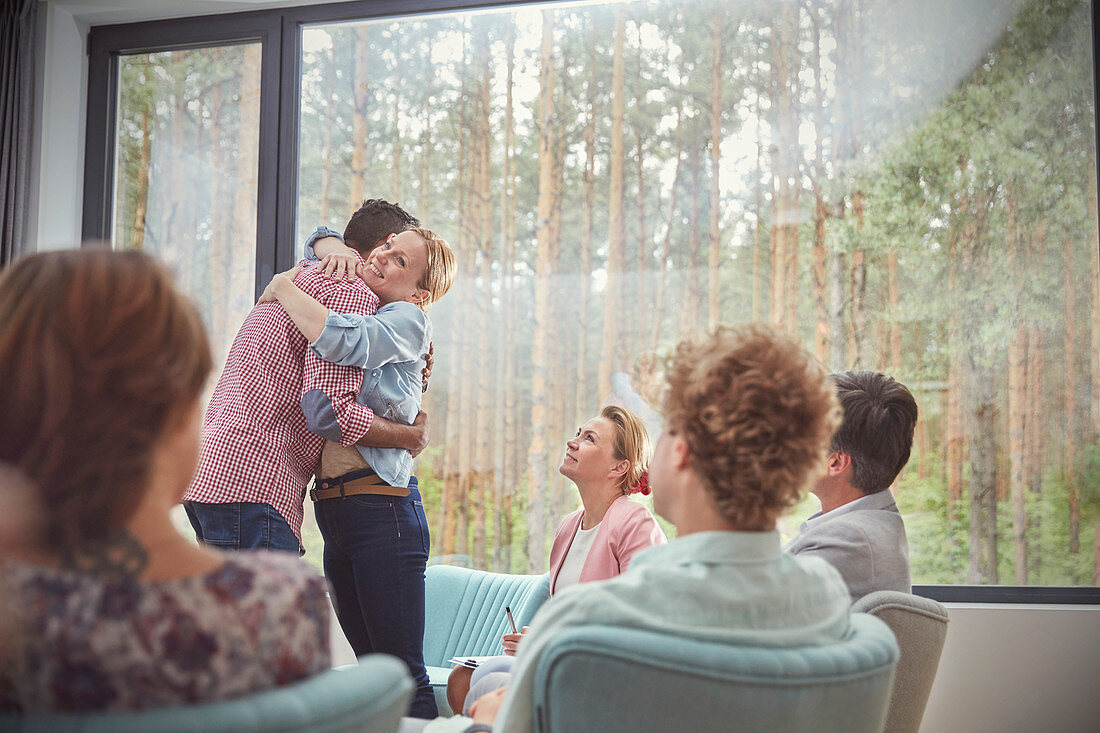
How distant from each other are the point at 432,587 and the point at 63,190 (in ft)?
7.33

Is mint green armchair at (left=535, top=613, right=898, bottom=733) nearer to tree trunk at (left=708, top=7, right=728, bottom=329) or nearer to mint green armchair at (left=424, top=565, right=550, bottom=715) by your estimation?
mint green armchair at (left=424, top=565, right=550, bottom=715)

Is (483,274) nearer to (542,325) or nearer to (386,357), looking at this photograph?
(542,325)

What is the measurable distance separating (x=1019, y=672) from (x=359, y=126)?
304 centimetres

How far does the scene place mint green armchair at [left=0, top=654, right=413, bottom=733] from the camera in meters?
0.71

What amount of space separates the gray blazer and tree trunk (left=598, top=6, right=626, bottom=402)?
1.55 m

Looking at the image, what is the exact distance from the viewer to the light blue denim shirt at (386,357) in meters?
2.04

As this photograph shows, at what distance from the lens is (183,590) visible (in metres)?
0.81

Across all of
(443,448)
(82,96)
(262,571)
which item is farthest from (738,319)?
(82,96)

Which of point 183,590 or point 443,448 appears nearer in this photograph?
point 183,590

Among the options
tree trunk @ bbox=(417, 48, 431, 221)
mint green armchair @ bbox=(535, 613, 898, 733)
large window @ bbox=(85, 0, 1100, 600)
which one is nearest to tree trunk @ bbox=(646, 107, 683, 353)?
large window @ bbox=(85, 0, 1100, 600)

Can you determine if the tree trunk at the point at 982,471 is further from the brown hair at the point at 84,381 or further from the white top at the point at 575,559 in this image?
the brown hair at the point at 84,381

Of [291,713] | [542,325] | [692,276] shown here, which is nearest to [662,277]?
[692,276]

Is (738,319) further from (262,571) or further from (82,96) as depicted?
(82,96)

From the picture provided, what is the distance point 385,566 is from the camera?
206 centimetres
